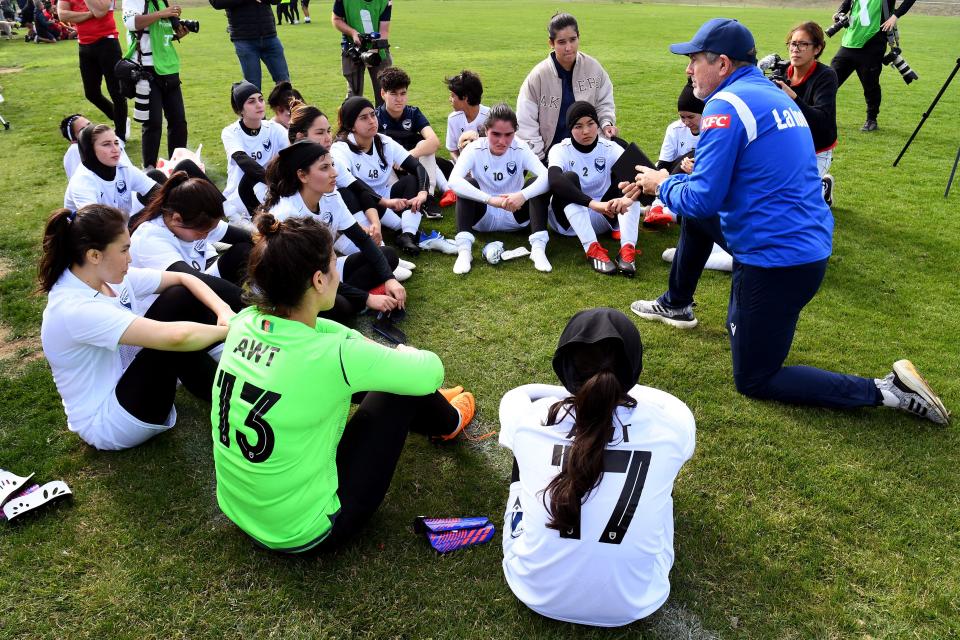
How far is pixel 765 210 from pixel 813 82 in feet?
10.9

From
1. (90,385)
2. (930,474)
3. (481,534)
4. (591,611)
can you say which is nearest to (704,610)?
(591,611)

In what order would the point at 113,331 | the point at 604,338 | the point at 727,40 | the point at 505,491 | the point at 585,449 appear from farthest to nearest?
the point at 727,40 < the point at 505,491 < the point at 113,331 < the point at 604,338 < the point at 585,449

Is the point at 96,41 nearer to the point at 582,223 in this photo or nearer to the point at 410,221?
the point at 410,221

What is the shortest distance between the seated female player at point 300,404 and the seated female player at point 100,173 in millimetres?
3138

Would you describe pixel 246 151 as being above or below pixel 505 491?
above

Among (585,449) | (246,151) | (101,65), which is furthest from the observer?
(101,65)

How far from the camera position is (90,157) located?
5172 mm

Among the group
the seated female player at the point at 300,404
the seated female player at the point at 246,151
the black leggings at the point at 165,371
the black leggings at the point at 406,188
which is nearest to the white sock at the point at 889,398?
the seated female player at the point at 300,404

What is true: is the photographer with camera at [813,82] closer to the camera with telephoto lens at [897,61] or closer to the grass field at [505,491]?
the grass field at [505,491]

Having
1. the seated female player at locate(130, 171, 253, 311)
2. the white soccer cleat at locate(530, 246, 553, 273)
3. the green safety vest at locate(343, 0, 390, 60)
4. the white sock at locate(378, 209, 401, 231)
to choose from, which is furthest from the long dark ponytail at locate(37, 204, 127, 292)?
the green safety vest at locate(343, 0, 390, 60)

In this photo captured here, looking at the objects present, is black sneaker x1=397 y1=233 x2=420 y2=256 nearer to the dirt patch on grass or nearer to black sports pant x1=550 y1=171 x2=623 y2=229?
black sports pant x1=550 y1=171 x2=623 y2=229

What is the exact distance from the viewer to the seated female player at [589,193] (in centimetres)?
571

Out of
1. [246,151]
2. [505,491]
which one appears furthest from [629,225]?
[246,151]

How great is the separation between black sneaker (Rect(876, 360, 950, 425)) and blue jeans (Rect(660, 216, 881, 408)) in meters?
0.12
